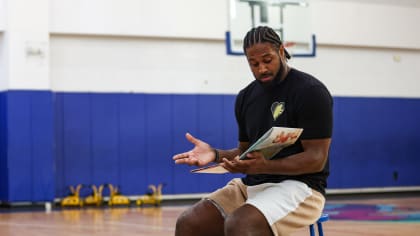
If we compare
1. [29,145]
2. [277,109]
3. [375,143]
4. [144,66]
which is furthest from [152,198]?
[277,109]

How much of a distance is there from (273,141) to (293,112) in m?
0.39

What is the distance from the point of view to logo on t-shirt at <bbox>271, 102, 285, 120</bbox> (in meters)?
3.37

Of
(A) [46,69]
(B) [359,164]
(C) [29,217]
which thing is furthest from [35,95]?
(B) [359,164]

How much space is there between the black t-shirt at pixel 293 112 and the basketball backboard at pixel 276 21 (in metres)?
7.25

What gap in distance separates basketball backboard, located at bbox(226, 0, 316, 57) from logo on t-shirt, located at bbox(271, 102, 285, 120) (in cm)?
737

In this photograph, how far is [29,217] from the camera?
31.8 feet

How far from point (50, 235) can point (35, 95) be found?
184 inches

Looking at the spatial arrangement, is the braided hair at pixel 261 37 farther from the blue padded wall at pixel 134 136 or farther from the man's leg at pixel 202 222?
the blue padded wall at pixel 134 136

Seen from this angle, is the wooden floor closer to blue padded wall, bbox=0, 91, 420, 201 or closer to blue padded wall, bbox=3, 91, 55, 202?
blue padded wall, bbox=3, 91, 55, 202

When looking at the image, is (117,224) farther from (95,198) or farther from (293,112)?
(293,112)

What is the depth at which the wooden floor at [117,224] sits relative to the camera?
7293mm

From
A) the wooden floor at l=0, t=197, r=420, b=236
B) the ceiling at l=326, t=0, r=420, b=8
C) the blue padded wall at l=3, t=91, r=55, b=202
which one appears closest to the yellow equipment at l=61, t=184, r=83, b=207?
the blue padded wall at l=3, t=91, r=55, b=202

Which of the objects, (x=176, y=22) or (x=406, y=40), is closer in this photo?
(x=176, y=22)

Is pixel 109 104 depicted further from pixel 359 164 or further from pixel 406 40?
pixel 406 40
